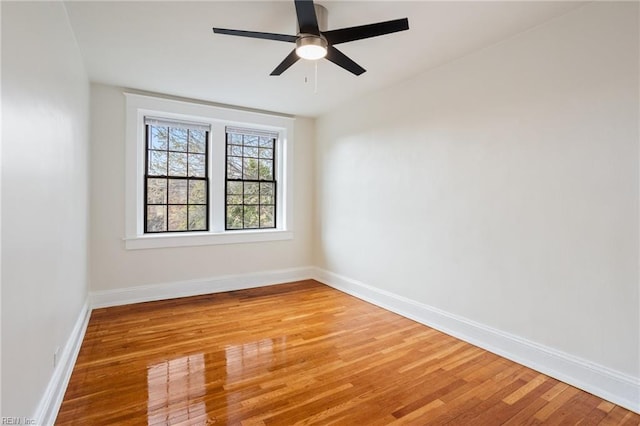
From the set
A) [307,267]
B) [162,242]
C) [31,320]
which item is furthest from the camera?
[307,267]

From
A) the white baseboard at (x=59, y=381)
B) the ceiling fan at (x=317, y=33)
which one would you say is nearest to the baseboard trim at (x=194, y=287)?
the white baseboard at (x=59, y=381)

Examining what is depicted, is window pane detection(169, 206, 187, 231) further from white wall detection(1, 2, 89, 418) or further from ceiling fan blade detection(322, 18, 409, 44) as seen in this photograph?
ceiling fan blade detection(322, 18, 409, 44)

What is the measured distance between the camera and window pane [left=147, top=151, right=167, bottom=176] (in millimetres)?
4242

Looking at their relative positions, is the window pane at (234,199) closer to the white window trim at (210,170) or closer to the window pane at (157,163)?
the white window trim at (210,170)

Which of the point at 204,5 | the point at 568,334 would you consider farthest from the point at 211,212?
the point at 568,334

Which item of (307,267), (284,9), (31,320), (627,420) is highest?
(284,9)

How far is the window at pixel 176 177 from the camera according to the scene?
4.25 meters

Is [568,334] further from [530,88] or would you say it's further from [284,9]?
[284,9]

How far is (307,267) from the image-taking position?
17.4 feet

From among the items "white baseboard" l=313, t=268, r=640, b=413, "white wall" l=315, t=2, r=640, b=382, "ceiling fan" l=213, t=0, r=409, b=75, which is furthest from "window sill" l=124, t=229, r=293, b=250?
"ceiling fan" l=213, t=0, r=409, b=75

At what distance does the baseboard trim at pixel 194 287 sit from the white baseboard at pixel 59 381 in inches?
36.6

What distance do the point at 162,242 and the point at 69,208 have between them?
5.64 ft

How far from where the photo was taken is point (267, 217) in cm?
514

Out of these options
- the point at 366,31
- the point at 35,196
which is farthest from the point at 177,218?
the point at 366,31
